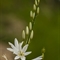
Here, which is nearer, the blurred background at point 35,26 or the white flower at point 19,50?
the white flower at point 19,50

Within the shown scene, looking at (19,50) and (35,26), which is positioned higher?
(35,26)

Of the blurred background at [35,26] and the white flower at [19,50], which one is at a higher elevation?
the blurred background at [35,26]

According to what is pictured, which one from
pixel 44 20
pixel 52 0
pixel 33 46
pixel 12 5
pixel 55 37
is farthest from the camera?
pixel 52 0

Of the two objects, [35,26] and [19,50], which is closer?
[19,50]

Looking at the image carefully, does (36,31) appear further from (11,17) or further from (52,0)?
(52,0)

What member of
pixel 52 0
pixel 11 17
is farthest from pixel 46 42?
pixel 52 0

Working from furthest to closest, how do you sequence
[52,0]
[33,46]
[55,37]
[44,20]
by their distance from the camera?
[52,0] < [44,20] < [55,37] < [33,46]

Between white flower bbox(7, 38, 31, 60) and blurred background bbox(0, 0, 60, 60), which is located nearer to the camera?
white flower bbox(7, 38, 31, 60)

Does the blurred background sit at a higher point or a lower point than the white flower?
higher
